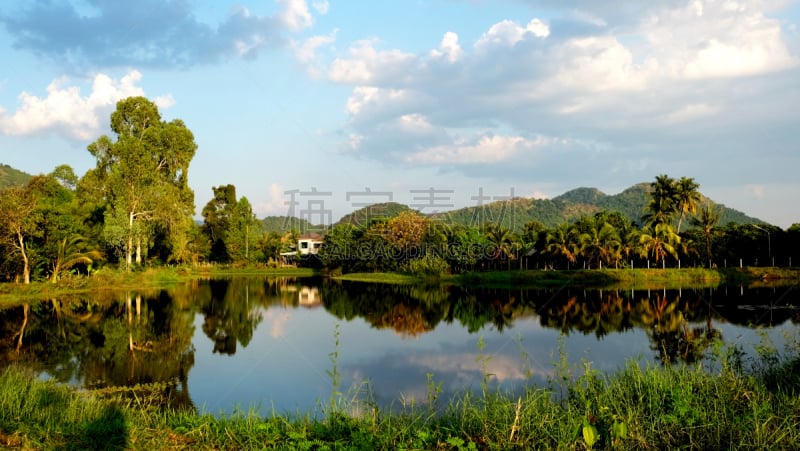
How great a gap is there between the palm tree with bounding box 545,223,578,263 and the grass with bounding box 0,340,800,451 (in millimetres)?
43831

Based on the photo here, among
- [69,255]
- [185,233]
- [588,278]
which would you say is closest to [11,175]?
[185,233]

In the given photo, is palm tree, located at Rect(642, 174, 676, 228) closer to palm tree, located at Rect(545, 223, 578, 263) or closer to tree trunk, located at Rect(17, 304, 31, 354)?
palm tree, located at Rect(545, 223, 578, 263)

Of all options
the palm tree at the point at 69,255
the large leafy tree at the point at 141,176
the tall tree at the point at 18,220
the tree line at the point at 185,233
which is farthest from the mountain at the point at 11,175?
the tall tree at the point at 18,220

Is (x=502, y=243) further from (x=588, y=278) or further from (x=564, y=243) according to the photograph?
(x=588, y=278)

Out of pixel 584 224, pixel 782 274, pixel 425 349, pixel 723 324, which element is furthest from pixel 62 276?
pixel 782 274

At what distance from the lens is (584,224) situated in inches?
2211

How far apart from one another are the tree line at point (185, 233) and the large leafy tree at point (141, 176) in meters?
0.09

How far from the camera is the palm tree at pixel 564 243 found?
171ft

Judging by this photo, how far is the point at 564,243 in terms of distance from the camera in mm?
52812

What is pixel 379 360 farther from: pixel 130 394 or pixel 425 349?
pixel 130 394

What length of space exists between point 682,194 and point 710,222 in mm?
7332

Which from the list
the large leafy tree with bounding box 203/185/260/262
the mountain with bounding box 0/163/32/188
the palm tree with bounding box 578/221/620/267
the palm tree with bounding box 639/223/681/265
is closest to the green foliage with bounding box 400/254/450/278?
the palm tree with bounding box 578/221/620/267

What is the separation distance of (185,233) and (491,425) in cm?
4920

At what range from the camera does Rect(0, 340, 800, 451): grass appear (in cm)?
692
